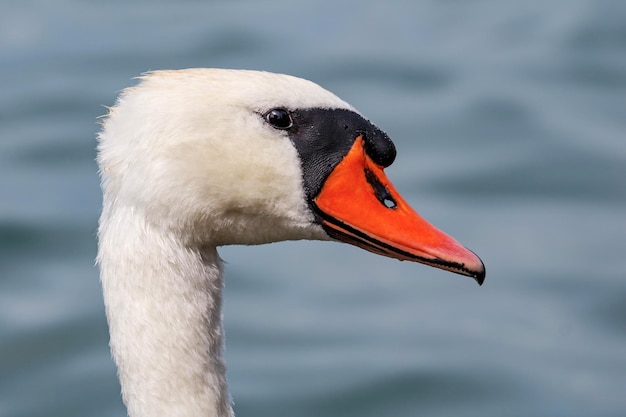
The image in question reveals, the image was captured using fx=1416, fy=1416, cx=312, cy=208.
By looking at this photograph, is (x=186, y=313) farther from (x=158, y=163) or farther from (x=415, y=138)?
(x=415, y=138)

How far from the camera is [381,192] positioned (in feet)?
13.4

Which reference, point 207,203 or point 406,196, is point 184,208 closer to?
point 207,203

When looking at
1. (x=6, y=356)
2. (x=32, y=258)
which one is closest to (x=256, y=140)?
(x=6, y=356)

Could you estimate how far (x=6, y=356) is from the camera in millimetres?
6754

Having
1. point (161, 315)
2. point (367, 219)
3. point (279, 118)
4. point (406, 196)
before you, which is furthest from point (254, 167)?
point (406, 196)

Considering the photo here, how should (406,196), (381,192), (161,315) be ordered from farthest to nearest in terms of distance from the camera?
(406,196)
(381,192)
(161,315)

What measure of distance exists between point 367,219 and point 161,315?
2.11ft

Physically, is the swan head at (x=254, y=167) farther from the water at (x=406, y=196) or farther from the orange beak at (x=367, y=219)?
the water at (x=406, y=196)

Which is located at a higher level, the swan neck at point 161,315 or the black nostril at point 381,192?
the black nostril at point 381,192

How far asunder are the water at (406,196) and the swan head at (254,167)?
8.17 ft

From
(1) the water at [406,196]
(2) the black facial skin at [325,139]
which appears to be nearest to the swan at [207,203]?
(2) the black facial skin at [325,139]

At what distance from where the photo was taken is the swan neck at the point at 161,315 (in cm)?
388

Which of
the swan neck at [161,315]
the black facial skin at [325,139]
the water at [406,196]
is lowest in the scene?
the swan neck at [161,315]

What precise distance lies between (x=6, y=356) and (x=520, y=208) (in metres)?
2.98
